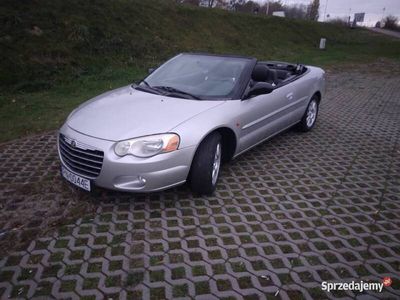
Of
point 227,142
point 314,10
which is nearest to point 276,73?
point 227,142

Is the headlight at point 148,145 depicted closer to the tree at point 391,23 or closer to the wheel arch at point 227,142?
the wheel arch at point 227,142

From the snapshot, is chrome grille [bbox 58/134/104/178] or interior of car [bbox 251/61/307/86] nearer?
chrome grille [bbox 58/134/104/178]

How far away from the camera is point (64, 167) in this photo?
136 inches

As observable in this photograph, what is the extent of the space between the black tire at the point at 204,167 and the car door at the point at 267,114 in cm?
63

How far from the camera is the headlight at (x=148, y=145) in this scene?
3.07 meters

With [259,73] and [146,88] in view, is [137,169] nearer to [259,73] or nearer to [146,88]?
[146,88]

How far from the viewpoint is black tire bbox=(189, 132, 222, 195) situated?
340 cm

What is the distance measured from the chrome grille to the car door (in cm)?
175

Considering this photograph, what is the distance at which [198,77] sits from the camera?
429cm

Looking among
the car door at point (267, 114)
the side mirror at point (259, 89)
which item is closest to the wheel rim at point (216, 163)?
the car door at point (267, 114)

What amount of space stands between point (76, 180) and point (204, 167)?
4.29 feet

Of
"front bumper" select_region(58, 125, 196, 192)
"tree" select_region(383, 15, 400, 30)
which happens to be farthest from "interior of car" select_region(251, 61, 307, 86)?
"tree" select_region(383, 15, 400, 30)

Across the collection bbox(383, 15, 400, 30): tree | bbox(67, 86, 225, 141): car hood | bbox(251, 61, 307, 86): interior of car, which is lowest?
bbox(67, 86, 225, 141): car hood

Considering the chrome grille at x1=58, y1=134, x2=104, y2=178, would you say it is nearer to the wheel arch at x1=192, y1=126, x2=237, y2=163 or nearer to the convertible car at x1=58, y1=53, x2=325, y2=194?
the convertible car at x1=58, y1=53, x2=325, y2=194
